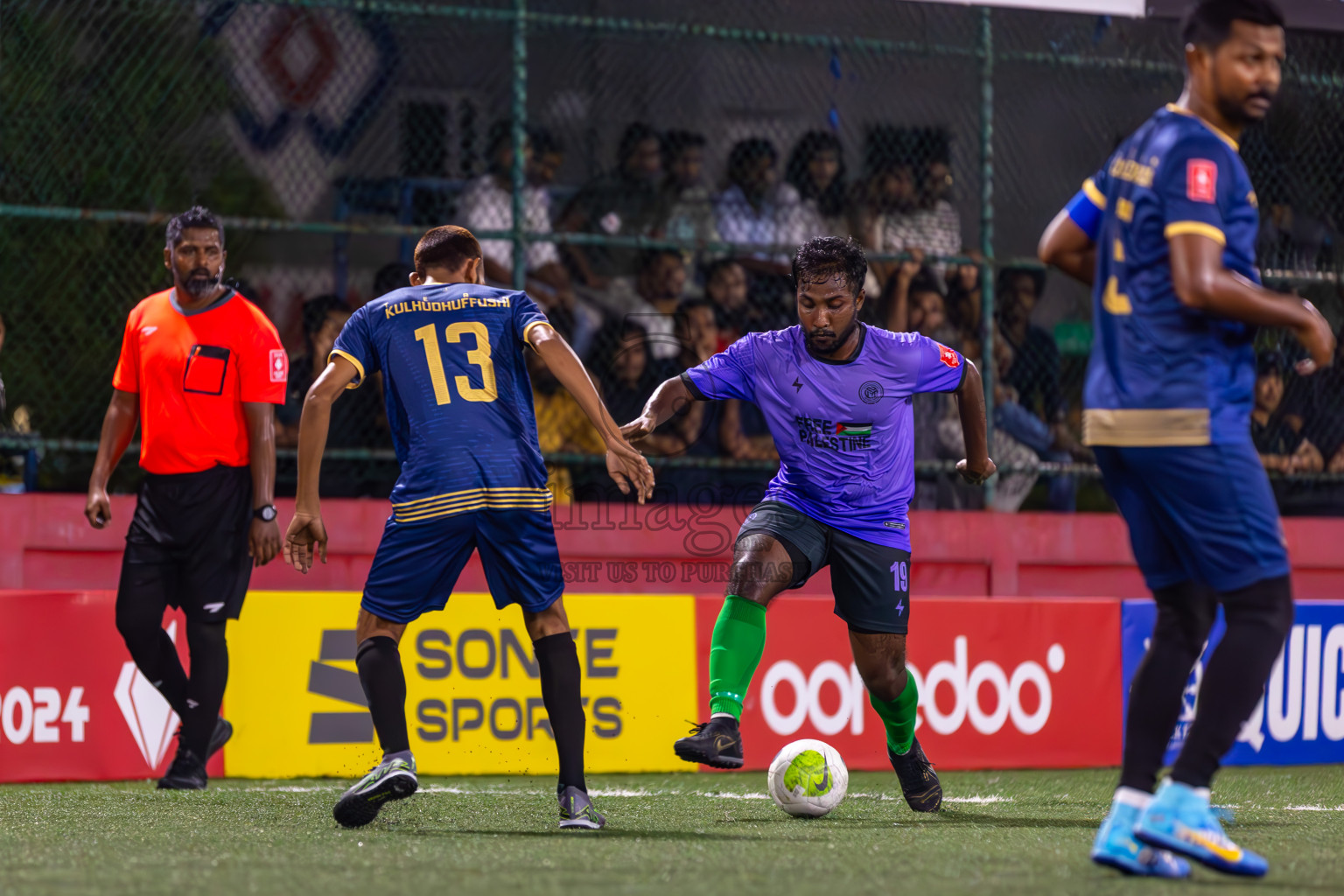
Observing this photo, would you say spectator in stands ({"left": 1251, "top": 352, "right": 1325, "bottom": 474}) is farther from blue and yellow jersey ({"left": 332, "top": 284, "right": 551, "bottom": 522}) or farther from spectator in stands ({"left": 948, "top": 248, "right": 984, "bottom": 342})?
blue and yellow jersey ({"left": 332, "top": 284, "right": 551, "bottom": 522})

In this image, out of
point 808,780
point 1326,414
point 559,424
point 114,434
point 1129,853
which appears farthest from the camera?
point 1326,414

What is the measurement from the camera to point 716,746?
5.19 m

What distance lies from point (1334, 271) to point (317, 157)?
247 inches

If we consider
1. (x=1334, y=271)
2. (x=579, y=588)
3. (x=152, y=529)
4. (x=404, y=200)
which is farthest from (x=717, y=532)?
(x=1334, y=271)

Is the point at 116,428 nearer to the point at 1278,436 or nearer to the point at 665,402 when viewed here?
the point at 665,402

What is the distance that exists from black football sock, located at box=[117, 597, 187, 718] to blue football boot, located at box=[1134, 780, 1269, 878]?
4362mm

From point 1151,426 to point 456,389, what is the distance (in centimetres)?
225

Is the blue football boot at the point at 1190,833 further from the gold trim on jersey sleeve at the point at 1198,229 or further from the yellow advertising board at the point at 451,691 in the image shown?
the yellow advertising board at the point at 451,691

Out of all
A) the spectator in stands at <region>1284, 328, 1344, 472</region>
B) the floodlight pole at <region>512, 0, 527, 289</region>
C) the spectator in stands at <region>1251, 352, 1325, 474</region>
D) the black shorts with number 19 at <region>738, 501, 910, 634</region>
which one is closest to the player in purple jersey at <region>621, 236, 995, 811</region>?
the black shorts with number 19 at <region>738, 501, 910, 634</region>

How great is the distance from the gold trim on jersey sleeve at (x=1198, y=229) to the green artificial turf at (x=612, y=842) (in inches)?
58.7

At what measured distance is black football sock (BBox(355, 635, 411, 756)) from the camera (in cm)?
508

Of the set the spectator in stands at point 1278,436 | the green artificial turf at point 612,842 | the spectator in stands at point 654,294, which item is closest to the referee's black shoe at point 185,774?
the green artificial turf at point 612,842

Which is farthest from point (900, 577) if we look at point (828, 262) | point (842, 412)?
point (828, 262)

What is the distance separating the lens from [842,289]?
229 inches
